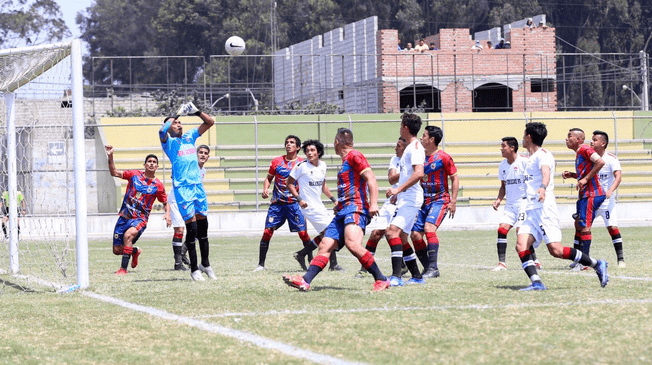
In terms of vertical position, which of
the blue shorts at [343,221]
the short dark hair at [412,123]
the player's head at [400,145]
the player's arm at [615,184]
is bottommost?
→ the blue shorts at [343,221]

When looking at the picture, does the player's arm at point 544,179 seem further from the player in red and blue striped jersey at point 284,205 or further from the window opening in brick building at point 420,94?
the window opening in brick building at point 420,94

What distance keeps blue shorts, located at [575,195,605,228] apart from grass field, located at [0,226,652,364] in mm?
1167

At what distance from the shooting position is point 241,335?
6414 mm

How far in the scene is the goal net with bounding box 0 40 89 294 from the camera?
32.0 feet

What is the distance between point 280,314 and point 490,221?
19.6 meters

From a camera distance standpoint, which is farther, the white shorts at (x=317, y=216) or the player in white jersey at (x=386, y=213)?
the white shorts at (x=317, y=216)

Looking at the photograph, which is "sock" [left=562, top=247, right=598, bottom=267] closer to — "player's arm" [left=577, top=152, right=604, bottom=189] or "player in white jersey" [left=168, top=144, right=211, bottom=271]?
"player's arm" [left=577, top=152, right=604, bottom=189]

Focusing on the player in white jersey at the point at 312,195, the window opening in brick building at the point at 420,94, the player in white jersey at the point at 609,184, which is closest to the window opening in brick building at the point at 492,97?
the window opening in brick building at the point at 420,94

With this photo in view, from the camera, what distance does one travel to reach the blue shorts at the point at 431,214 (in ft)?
35.6

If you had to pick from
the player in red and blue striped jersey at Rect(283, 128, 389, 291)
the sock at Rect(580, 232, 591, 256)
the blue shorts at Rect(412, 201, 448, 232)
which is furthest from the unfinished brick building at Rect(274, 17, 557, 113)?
the player in red and blue striped jersey at Rect(283, 128, 389, 291)

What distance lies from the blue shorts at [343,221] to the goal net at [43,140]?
2696 mm

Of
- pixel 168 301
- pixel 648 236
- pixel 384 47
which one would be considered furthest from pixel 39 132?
pixel 384 47

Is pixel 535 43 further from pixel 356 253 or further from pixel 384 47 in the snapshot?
pixel 356 253

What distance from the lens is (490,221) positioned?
26.3 metres
